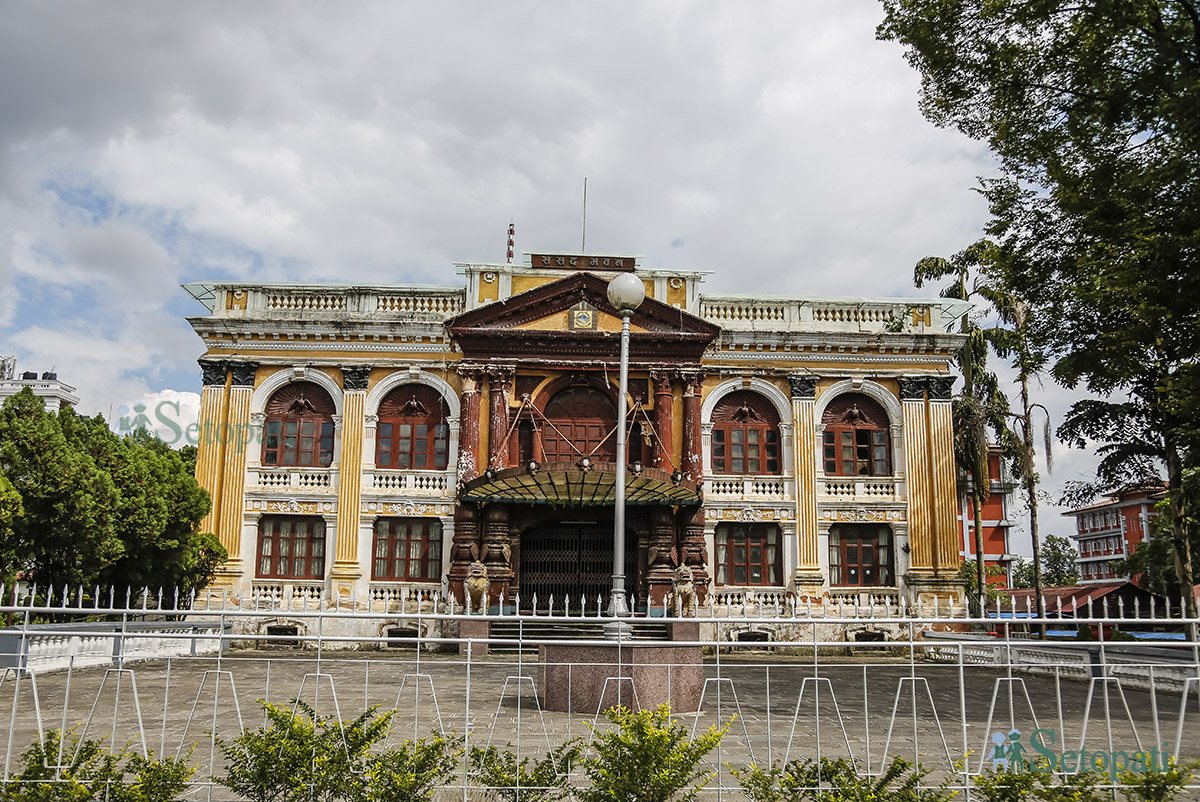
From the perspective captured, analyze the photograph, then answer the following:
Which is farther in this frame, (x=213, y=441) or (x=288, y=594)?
(x=213, y=441)

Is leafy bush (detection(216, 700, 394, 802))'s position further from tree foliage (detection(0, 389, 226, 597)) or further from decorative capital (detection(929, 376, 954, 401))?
decorative capital (detection(929, 376, 954, 401))

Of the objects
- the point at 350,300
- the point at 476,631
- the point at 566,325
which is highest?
the point at 350,300

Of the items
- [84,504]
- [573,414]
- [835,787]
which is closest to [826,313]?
[573,414]

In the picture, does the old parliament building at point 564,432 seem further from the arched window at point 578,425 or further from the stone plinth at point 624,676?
the stone plinth at point 624,676

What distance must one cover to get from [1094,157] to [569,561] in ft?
54.9

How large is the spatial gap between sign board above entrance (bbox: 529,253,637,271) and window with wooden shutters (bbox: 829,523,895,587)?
33.8 feet

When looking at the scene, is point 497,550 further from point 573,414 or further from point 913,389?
point 913,389

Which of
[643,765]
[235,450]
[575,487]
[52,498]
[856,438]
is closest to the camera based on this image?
[643,765]

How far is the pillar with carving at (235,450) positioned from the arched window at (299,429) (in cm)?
66

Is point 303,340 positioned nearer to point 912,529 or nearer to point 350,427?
point 350,427

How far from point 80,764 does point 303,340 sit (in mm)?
21744

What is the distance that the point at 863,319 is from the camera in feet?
93.4

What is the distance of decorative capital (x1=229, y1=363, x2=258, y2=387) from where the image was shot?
1059 inches

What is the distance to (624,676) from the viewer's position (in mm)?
10758
